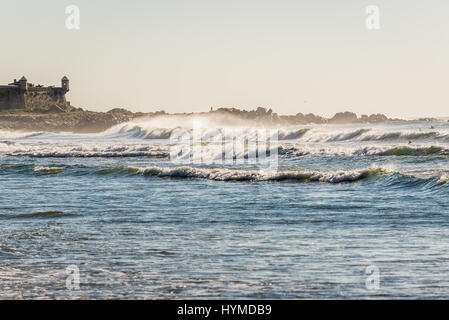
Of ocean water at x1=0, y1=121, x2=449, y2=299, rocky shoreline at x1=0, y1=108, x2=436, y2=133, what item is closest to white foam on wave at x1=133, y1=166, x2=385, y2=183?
ocean water at x1=0, y1=121, x2=449, y2=299

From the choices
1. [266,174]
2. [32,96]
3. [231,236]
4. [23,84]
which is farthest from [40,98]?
[231,236]

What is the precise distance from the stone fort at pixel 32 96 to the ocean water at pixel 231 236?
124364 millimetres

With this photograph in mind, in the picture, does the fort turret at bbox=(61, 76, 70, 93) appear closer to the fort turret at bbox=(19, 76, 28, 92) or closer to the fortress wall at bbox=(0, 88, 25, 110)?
the fort turret at bbox=(19, 76, 28, 92)

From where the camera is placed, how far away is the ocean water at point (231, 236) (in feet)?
30.0

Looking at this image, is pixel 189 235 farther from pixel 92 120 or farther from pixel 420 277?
pixel 92 120

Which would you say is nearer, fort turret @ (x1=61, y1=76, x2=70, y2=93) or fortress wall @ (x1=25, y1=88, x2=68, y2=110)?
fortress wall @ (x1=25, y1=88, x2=68, y2=110)

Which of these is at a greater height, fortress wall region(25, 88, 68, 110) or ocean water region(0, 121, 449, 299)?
fortress wall region(25, 88, 68, 110)

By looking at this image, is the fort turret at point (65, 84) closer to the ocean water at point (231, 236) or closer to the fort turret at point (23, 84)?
the fort turret at point (23, 84)

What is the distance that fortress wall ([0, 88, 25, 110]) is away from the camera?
144 m

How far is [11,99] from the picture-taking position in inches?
5704

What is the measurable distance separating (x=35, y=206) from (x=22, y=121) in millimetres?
120426

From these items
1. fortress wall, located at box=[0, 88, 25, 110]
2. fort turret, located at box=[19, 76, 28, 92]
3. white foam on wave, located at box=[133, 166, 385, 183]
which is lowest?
white foam on wave, located at box=[133, 166, 385, 183]

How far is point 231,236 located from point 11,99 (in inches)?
5495

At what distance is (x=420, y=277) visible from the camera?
30.6 ft
